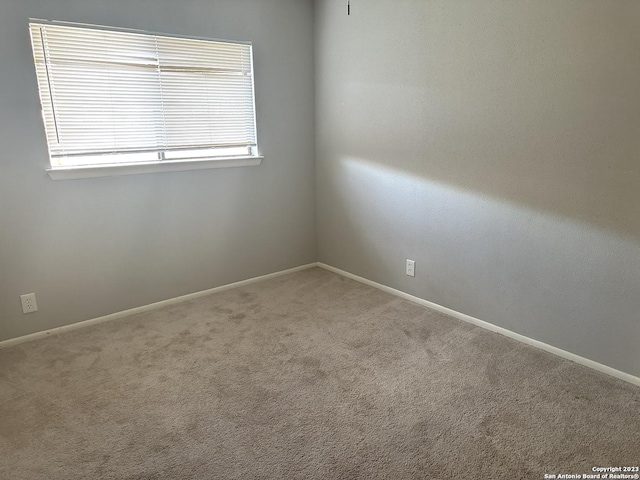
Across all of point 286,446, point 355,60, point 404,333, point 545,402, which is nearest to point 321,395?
point 286,446


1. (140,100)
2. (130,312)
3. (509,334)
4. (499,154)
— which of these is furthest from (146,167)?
(509,334)

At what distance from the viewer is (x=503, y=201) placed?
265 centimetres

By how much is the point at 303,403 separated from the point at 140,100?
2.21 meters

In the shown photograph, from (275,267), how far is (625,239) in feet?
8.37

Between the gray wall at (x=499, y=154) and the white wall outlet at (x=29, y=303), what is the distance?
7.57 ft

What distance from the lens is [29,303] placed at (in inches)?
110

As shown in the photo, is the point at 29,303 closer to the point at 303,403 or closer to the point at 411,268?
the point at 303,403

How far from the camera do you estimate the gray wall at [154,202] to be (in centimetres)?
262

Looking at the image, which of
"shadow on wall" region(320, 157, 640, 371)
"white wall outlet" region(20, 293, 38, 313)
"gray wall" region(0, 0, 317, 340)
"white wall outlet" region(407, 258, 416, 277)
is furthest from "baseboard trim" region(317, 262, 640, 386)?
"white wall outlet" region(20, 293, 38, 313)

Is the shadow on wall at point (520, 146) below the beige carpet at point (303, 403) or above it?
above

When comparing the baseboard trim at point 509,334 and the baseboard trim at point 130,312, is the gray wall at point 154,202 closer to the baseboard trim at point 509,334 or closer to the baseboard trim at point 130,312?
the baseboard trim at point 130,312

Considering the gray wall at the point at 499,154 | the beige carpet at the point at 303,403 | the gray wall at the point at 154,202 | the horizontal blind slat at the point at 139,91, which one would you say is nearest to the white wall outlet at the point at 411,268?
the gray wall at the point at 499,154

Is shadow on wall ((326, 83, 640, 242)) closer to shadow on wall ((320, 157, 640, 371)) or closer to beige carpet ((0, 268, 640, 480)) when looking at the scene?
shadow on wall ((320, 157, 640, 371))

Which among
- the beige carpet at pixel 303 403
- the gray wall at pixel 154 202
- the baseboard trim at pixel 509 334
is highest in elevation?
the gray wall at pixel 154 202
